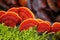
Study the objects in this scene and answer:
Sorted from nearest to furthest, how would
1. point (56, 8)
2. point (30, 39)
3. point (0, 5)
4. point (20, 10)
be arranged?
point (30, 39) → point (20, 10) → point (56, 8) → point (0, 5)

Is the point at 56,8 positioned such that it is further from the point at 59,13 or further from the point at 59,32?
the point at 59,32

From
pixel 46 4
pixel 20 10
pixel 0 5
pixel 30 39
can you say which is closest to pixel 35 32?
pixel 30 39

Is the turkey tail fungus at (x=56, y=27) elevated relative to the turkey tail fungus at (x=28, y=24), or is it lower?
lower

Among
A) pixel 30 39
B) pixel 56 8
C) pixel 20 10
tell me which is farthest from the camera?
pixel 56 8

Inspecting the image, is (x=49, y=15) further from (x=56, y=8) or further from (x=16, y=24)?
(x=16, y=24)

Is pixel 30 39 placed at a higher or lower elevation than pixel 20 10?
lower

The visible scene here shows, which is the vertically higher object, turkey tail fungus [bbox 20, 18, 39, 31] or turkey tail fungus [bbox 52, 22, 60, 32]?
turkey tail fungus [bbox 20, 18, 39, 31]

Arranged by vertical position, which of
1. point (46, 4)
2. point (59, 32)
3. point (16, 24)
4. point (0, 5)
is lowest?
point (59, 32)

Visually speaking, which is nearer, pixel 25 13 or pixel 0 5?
pixel 25 13

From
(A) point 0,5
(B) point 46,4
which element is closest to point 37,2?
(B) point 46,4
